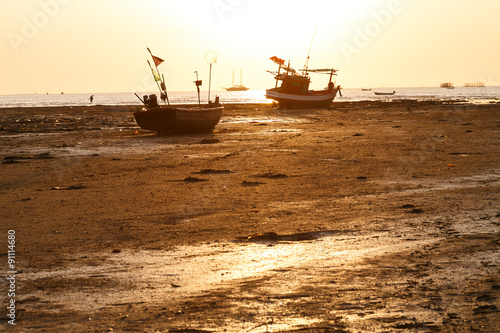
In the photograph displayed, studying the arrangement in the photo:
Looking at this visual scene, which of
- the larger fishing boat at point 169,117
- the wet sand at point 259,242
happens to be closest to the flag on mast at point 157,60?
the larger fishing boat at point 169,117

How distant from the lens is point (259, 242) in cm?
781

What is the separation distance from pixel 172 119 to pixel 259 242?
18127 mm

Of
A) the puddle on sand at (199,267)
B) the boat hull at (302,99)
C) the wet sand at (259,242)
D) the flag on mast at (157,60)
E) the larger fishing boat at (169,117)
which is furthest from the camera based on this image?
the boat hull at (302,99)

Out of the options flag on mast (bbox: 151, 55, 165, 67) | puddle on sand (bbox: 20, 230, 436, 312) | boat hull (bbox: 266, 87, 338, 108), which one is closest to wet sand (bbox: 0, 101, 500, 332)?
puddle on sand (bbox: 20, 230, 436, 312)

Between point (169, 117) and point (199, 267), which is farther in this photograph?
point (169, 117)

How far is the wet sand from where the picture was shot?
5.18m

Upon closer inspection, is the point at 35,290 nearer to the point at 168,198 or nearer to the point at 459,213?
the point at 168,198

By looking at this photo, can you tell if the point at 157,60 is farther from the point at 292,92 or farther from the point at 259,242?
the point at 292,92

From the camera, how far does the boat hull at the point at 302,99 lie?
54500 mm

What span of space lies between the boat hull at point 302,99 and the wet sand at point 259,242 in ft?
125

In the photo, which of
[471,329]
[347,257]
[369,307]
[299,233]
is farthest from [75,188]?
[471,329]

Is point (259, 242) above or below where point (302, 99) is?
below

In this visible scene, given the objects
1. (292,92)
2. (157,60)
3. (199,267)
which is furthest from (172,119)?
(292,92)

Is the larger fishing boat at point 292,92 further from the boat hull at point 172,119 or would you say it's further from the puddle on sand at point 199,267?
the puddle on sand at point 199,267
